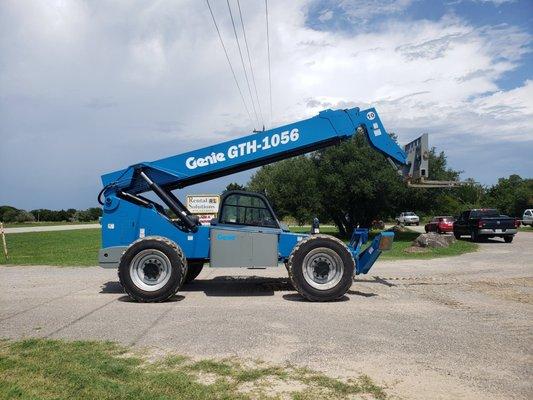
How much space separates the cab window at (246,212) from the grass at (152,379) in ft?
15.5

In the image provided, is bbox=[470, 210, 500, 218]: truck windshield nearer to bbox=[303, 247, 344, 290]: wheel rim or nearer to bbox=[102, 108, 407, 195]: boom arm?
bbox=[102, 108, 407, 195]: boom arm

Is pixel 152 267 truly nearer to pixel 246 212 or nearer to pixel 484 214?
pixel 246 212

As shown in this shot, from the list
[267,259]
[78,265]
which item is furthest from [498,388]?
[78,265]

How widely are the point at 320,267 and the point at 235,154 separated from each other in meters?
2.94

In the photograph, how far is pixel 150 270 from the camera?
30.9 ft

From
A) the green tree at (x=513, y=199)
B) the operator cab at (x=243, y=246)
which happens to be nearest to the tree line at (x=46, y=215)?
the green tree at (x=513, y=199)

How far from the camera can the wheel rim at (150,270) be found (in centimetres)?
929

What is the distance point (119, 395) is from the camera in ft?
14.3

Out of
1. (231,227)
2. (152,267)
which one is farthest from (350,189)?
(152,267)

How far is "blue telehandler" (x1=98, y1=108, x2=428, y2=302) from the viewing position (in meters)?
9.29

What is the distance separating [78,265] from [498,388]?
14523mm

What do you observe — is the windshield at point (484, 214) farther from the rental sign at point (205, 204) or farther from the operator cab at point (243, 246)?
the operator cab at point (243, 246)

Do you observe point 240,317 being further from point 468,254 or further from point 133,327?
point 468,254

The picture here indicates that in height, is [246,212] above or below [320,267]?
above
